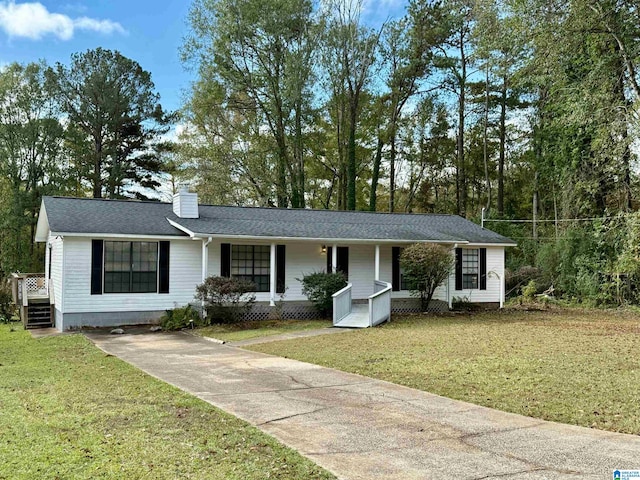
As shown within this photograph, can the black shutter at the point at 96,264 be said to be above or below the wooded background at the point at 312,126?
below

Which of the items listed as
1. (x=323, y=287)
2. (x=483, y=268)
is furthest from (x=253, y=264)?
(x=483, y=268)

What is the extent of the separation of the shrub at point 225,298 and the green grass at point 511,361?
Answer: 3.32 m

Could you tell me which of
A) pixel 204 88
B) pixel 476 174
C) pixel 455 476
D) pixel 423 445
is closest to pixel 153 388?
pixel 423 445

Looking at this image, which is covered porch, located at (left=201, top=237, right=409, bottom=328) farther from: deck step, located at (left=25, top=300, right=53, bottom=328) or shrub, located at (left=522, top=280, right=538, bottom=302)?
shrub, located at (left=522, top=280, right=538, bottom=302)

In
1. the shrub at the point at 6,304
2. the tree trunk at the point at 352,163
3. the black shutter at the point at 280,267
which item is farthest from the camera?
the tree trunk at the point at 352,163

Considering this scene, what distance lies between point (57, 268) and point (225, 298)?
5728mm

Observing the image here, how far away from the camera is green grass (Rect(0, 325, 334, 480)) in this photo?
425cm

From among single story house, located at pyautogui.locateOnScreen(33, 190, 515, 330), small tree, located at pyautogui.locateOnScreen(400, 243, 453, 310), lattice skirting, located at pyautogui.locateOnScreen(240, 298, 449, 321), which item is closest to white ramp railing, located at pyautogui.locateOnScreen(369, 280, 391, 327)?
single story house, located at pyautogui.locateOnScreen(33, 190, 515, 330)

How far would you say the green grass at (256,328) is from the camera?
1386 centimetres

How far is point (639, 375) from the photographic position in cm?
833

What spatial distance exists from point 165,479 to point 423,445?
233 centimetres

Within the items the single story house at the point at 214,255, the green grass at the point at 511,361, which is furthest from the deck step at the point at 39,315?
the green grass at the point at 511,361

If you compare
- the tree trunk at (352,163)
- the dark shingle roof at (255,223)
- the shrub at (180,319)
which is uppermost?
the tree trunk at (352,163)

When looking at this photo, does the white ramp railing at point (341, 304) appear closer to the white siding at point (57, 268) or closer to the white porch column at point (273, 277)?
the white porch column at point (273, 277)
